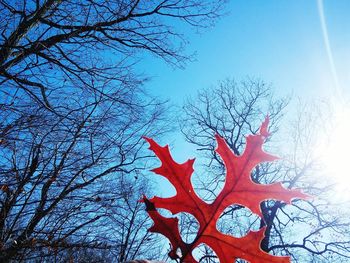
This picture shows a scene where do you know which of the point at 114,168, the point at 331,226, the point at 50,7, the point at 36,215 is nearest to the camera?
the point at 36,215

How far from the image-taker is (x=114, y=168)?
19.4 feet

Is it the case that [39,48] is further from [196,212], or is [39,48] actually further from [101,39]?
[196,212]

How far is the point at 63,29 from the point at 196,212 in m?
4.97

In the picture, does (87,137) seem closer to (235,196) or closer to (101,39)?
(101,39)

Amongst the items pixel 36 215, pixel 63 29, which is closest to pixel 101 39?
pixel 63 29

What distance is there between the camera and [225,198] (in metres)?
0.83

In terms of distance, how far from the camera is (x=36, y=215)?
2.90 metres

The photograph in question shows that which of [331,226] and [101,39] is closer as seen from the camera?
[101,39]

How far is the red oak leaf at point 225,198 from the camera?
0.76m

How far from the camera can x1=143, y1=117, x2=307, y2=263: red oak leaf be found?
758 mm

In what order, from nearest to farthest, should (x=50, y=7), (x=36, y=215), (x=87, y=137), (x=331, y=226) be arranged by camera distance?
(x=36, y=215) < (x=87, y=137) < (x=50, y=7) < (x=331, y=226)

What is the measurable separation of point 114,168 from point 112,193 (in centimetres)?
134

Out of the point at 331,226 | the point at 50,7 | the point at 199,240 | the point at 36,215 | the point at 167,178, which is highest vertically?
the point at 331,226

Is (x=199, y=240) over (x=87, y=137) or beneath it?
beneath
